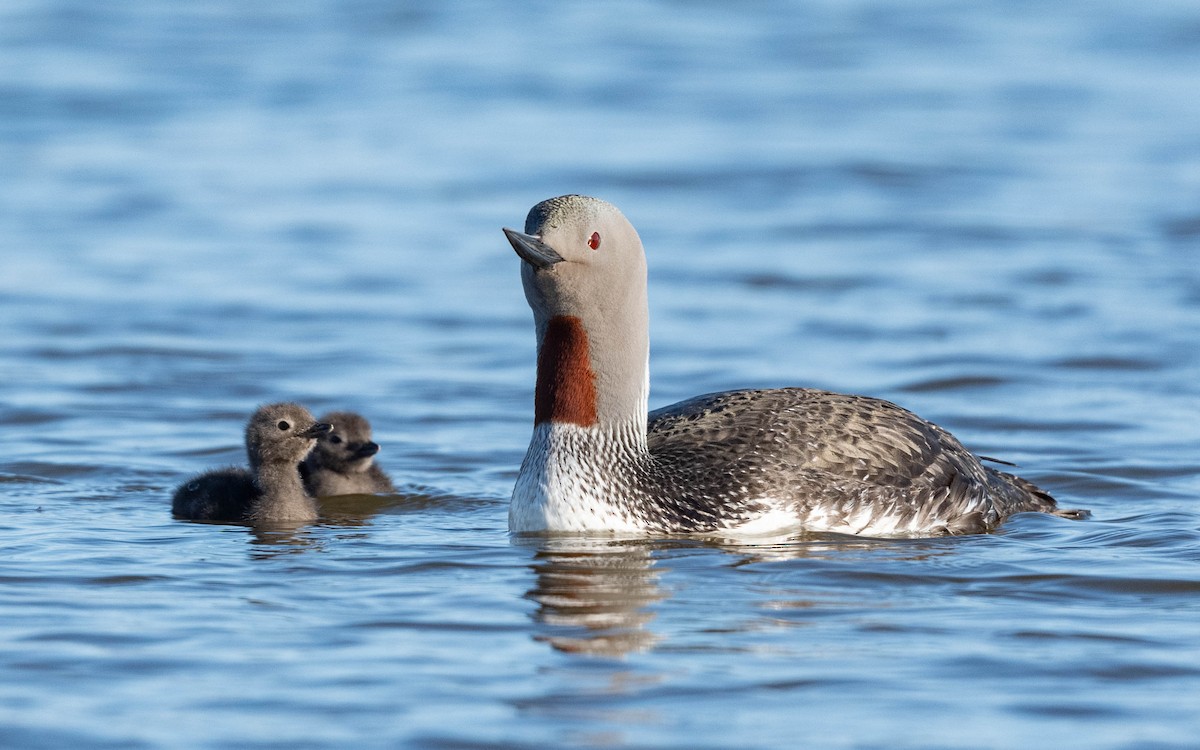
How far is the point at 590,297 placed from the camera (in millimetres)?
7309

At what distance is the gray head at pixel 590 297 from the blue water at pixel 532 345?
630 mm

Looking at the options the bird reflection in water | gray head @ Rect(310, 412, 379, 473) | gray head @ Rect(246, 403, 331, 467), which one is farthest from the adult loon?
gray head @ Rect(310, 412, 379, 473)

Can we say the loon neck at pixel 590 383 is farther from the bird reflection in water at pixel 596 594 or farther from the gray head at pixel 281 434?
the gray head at pixel 281 434

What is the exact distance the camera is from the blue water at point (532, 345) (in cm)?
562

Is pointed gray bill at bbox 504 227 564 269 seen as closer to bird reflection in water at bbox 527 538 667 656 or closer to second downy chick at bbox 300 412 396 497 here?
bird reflection in water at bbox 527 538 667 656

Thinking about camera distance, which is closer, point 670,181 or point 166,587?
point 166,587

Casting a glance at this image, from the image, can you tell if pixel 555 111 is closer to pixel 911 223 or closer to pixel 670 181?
pixel 670 181

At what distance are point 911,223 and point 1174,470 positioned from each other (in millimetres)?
6749

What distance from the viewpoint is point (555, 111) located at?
20.4m

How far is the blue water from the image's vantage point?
18.4ft

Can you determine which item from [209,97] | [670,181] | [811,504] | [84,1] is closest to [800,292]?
[670,181]

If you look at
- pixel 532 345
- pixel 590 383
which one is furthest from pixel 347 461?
pixel 532 345

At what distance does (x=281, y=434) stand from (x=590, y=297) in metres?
1.93

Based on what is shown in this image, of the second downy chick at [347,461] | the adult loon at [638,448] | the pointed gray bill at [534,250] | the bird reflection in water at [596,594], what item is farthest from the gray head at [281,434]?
the pointed gray bill at [534,250]
